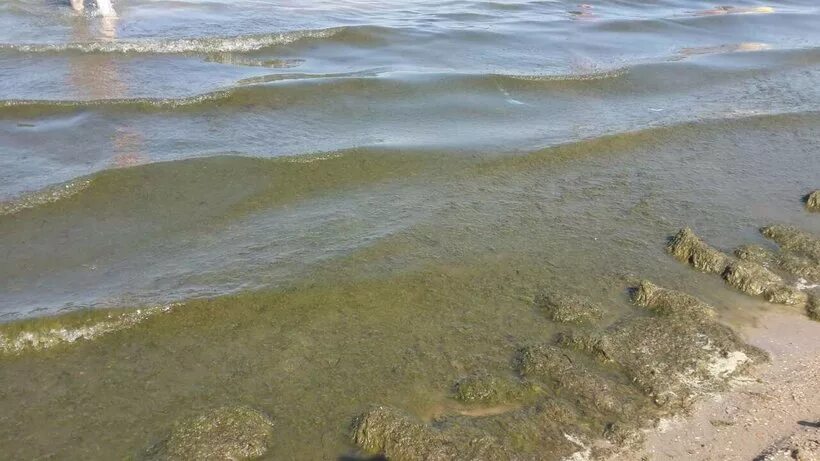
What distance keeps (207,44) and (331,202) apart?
734 cm

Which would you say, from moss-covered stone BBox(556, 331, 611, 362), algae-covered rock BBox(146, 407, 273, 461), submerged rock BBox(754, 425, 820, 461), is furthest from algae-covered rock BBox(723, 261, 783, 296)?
algae-covered rock BBox(146, 407, 273, 461)

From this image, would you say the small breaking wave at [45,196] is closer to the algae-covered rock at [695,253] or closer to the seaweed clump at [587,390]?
the seaweed clump at [587,390]

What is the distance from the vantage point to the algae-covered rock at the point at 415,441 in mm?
3730

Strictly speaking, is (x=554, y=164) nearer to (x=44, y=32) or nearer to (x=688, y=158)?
(x=688, y=158)

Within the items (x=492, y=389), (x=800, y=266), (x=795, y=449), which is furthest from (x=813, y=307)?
(x=492, y=389)

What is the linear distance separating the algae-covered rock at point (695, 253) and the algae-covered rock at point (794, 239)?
2.58 ft

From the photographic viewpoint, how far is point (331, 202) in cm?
700

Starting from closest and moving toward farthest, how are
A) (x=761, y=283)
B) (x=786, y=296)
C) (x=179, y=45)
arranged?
(x=786, y=296)
(x=761, y=283)
(x=179, y=45)

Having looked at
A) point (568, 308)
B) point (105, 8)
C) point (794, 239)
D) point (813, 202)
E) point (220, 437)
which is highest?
point (105, 8)

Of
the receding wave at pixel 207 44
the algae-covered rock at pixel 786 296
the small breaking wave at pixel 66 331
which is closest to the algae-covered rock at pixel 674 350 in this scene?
the algae-covered rock at pixel 786 296

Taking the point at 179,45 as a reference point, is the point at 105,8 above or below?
above

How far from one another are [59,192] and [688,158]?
7668mm

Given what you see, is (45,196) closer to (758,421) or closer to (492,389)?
(492,389)

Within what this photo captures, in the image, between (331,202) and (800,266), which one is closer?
(800,266)
